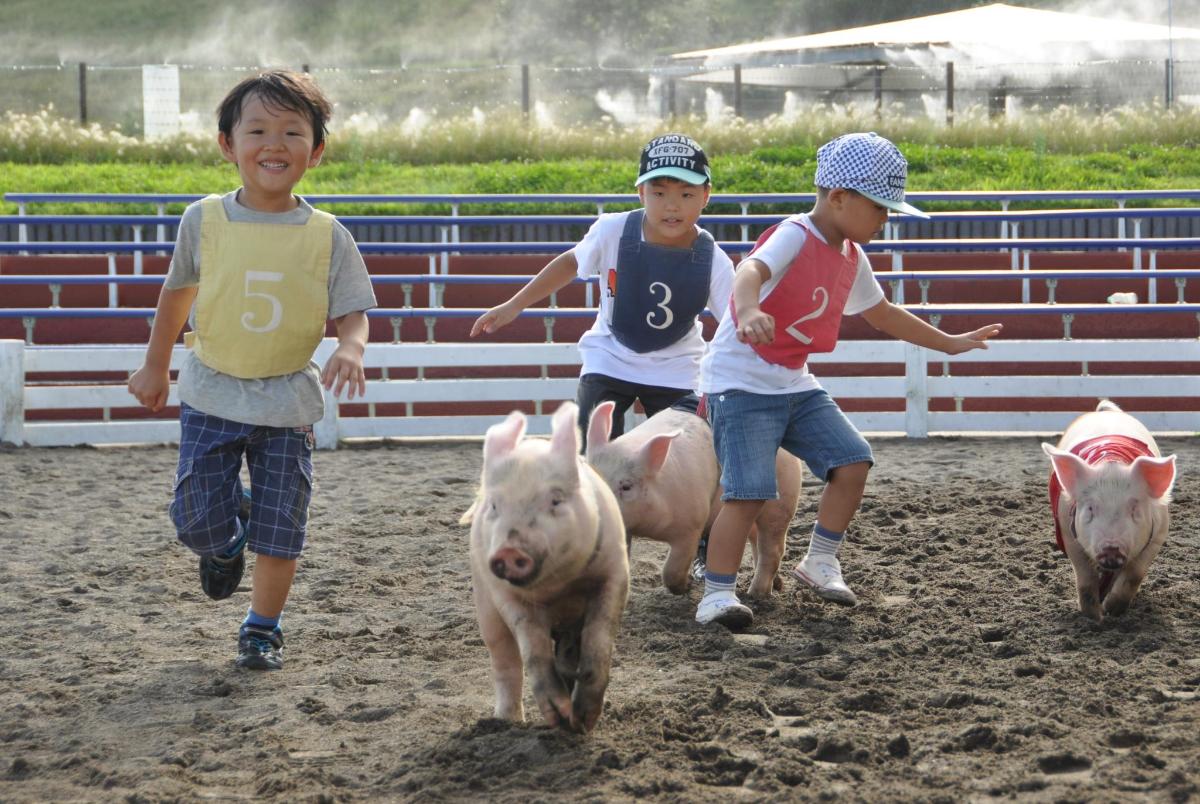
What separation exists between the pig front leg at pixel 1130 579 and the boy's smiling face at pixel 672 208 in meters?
1.92

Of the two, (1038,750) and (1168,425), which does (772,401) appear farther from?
(1168,425)

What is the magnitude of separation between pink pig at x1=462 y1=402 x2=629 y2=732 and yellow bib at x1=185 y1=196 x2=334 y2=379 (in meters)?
0.96

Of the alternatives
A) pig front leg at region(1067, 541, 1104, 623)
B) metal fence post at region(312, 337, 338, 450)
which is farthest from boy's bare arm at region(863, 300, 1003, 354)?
metal fence post at region(312, 337, 338, 450)

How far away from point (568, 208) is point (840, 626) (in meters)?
10.9

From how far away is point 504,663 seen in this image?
12.4 ft

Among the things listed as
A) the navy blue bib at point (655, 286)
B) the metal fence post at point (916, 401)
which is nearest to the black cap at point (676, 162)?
the navy blue bib at point (655, 286)

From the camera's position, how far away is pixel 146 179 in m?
16.9

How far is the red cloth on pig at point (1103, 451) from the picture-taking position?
504 centimetres

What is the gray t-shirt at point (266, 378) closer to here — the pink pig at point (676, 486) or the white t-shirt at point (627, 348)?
the pink pig at point (676, 486)

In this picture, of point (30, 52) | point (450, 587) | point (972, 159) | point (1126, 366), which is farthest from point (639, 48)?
point (450, 587)

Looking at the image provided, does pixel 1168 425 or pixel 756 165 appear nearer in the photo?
pixel 1168 425

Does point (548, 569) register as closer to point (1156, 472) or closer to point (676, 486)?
point (676, 486)

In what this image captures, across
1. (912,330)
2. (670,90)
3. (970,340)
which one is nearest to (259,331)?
(912,330)

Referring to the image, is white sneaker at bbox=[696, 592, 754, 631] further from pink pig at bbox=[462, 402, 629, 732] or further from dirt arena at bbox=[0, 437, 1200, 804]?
pink pig at bbox=[462, 402, 629, 732]
